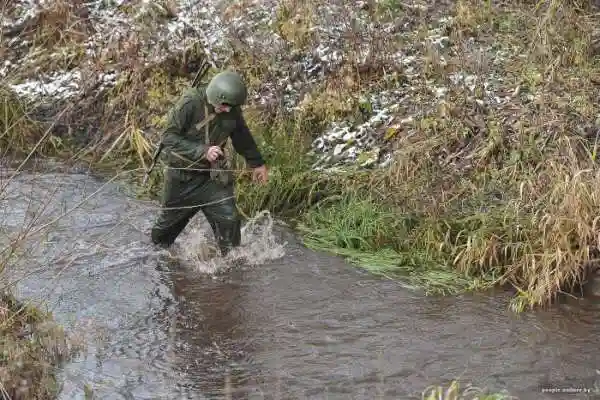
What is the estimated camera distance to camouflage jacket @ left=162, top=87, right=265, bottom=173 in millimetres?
6582

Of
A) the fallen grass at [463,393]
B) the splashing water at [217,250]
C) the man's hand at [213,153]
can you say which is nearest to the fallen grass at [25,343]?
the man's hand at [213,153]

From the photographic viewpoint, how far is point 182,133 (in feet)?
21.9

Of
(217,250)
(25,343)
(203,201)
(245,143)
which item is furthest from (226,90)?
(25,343)

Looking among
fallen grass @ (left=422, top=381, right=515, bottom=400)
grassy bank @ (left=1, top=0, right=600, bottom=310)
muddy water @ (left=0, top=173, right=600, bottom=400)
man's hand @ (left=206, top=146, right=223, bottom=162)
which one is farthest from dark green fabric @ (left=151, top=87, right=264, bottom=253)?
fallen grass @ (left=422, top=381, right=515, bottom=400)

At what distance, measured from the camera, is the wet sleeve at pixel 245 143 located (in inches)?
272

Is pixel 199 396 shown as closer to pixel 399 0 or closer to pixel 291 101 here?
pixel 291 101

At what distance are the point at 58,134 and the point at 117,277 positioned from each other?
3810 mm

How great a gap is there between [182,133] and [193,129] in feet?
0.31

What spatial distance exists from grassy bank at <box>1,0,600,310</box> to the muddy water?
0.37 meters

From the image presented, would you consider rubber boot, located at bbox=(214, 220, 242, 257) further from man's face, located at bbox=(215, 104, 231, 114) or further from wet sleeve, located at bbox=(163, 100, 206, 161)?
man's face, located at bbox=(215, 104, 231, 114)

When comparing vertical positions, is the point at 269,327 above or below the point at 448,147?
below

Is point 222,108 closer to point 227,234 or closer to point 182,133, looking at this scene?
point 182,133

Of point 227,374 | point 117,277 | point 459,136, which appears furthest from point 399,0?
point 227,374

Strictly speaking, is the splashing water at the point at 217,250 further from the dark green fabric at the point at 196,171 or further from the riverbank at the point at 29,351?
the riverbank at the point at 29,351
